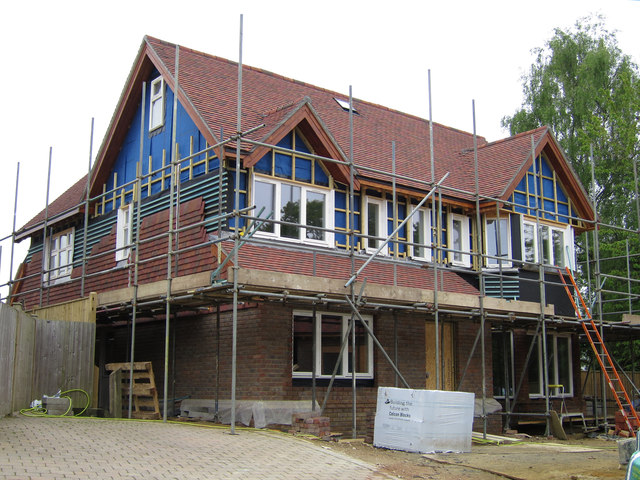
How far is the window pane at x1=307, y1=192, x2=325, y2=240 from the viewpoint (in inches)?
683

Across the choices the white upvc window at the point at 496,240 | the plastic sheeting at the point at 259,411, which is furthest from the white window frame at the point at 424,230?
the plastic sheeting at the point at 259,411

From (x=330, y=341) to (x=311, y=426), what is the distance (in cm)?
321

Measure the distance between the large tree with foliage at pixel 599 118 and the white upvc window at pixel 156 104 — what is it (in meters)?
16.6

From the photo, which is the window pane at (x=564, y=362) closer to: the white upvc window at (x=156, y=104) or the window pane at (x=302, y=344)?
the window pane at (x=302, y=344)

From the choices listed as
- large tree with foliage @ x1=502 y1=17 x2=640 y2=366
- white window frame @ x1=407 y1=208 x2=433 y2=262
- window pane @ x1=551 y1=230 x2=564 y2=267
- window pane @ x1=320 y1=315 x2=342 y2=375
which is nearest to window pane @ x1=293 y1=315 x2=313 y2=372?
window pane @ x1=320 y1=315 x2=342 y2=375

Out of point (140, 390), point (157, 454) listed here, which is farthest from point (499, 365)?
point (157, 454)

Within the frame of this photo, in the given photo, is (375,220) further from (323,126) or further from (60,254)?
(60,254)

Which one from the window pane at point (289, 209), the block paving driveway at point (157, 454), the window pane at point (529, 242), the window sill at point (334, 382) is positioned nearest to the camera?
the block paving driveway at point (157, 454)

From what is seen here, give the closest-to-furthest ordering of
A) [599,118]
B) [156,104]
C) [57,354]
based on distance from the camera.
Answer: [57,354] → [156,104] → [599,118]

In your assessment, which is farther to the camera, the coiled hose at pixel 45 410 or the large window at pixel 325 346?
the large window at pixel 325 346

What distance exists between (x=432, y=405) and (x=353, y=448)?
5.08ft

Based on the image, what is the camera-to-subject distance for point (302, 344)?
16.1 metres

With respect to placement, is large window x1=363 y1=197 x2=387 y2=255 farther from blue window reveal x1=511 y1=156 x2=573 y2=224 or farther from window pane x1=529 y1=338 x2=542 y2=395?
window pane x1=529 y1=338 x2=542 y2=395

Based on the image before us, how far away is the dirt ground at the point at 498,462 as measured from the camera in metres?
11.1
